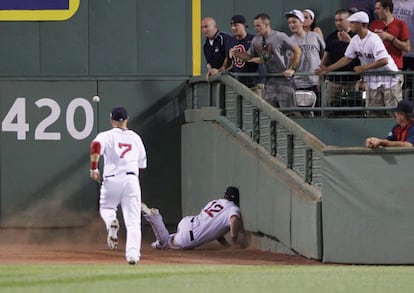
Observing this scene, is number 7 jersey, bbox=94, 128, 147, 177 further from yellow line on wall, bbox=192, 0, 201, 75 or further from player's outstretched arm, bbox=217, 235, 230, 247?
yellow line on wall, bbox=192, 0, 201, 75

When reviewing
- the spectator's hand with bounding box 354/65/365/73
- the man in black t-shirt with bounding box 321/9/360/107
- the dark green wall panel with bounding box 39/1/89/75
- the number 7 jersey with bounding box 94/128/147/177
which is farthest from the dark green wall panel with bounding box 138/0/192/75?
the number 7 jersey with bounding box 94/128/147/177

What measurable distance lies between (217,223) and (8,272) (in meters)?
4.88

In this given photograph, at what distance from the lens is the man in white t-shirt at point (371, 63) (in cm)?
1577

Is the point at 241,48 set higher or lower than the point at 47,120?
higher

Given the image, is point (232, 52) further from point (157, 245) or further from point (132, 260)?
point (132, 260)

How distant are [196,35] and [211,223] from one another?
3.89 metres

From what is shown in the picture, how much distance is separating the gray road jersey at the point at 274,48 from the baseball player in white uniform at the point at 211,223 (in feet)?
6.02

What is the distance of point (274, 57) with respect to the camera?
54.1 feet

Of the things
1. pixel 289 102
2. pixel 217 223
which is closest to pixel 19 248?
pixel 217 223

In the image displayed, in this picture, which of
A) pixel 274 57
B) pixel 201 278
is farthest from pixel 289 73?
pixel 201 278

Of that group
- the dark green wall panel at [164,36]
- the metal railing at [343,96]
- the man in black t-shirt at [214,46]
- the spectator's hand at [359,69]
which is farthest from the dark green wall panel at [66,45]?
the spectator's hand at [359,69]

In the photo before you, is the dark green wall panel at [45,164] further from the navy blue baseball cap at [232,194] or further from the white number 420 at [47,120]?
the navy blue baseball cap at [232,194]

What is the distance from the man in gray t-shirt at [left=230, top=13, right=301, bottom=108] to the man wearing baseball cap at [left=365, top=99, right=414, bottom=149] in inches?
98.9

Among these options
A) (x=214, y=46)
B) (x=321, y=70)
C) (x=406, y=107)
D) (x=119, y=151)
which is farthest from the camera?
(x=214, y=46)
